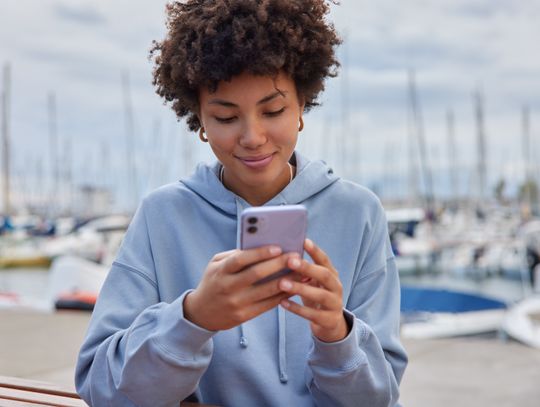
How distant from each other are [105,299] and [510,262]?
26640mm

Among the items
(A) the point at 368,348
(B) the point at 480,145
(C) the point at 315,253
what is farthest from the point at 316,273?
(B) the point at 480,145

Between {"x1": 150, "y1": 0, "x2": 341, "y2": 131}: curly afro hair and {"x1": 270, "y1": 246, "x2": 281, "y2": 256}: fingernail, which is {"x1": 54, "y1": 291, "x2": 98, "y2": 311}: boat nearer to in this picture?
{"x1": 150, "y1": 0, "x2": 341, "y2": 131}: curly afro hair

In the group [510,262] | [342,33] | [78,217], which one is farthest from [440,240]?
[342,33]

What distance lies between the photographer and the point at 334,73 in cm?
185

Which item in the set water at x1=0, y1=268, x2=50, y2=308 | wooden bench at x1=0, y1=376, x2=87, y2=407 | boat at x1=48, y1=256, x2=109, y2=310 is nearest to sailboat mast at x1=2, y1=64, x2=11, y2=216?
water at x1=0, y1=268, x2=50, y2=308

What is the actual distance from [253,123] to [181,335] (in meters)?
0.52

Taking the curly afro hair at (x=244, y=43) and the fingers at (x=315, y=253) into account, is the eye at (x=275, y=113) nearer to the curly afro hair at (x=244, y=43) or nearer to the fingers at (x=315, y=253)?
the curly afro hair at (x=244, y=43)

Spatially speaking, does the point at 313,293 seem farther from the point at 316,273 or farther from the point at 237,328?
the point at 237,328

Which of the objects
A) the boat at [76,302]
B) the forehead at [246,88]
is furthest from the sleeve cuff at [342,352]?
the boat at [76,302]

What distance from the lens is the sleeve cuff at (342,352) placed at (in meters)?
1.44

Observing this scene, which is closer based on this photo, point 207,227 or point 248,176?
point 248,176

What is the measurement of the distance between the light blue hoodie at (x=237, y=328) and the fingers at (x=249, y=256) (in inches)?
9.9

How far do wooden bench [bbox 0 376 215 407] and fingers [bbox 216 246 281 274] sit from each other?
0.96m

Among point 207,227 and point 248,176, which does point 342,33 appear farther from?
point 207,227
